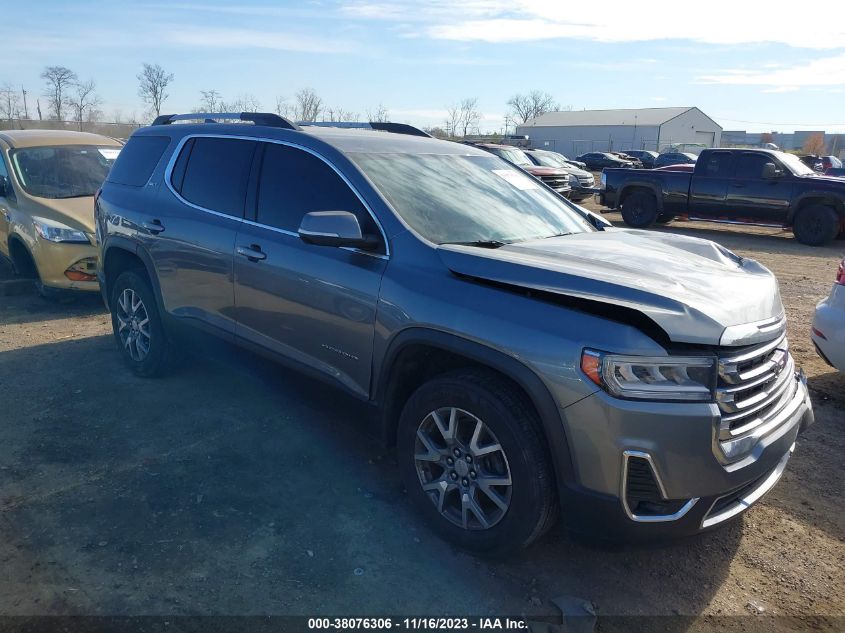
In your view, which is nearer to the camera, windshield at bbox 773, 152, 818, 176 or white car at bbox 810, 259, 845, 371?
white car at bbox 810, 259, 845, 371

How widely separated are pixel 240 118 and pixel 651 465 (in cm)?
357

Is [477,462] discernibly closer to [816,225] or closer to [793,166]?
[816,225]

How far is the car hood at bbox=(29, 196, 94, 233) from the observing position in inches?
285

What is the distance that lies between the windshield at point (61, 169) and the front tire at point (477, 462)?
648 cm

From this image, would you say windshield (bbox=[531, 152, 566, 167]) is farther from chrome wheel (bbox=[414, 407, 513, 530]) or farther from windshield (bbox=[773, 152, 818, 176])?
chrome wheel (bbox=[414, 407, 513, 530])

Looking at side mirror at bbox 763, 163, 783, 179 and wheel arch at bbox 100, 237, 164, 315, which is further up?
side mirror at bbox 763, 163, 783, 179

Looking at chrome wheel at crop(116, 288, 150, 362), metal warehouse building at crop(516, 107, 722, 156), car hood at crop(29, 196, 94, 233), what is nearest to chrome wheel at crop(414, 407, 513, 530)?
chrome wheel at crop(116, 288, 150, 362)

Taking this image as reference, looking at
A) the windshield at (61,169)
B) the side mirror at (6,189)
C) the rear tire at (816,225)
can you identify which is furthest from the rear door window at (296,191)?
the rear tire at (816,225)

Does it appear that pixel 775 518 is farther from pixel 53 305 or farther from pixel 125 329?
pixel 53 305

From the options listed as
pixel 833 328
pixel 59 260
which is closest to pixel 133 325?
pixel 59 260

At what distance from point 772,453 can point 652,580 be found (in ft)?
2.56

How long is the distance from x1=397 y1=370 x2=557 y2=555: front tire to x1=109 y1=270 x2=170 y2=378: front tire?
2574 mm

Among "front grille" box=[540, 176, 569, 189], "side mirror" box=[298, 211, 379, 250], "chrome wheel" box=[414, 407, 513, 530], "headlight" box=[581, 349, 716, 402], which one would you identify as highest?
"side mirror" box=[298, 211, 379, 250]

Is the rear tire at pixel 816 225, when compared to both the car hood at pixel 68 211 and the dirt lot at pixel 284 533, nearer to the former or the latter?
the dirt lot at pixel 284 533
